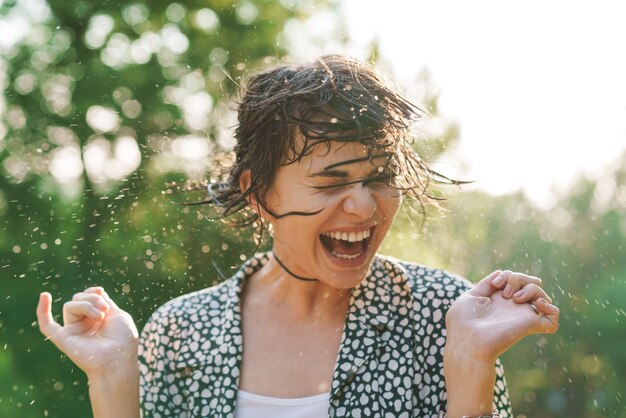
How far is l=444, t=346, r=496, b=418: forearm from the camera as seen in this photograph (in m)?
2.33

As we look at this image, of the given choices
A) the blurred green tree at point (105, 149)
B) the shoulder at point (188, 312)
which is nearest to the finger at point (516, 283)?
the shoulder at point (188, 312)

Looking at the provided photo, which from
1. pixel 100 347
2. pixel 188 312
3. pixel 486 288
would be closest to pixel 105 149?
pixel 188 312

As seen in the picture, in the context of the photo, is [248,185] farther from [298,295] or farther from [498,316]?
[498,316]

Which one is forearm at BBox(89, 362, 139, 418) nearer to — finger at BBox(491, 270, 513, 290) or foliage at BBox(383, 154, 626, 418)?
finger at BBox(491, 270, 513, 290)

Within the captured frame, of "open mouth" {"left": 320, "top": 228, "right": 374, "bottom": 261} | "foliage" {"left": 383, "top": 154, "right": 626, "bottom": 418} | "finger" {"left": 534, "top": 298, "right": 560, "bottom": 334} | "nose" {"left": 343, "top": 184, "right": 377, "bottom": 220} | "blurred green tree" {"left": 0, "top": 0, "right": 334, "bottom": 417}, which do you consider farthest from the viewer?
"foliage" {"left": 383, "top": 154, "right": 626, "bottom": 418}

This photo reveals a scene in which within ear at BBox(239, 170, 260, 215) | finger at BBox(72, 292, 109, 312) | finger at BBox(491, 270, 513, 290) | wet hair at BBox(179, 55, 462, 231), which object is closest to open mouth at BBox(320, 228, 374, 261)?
wet hair at BBox(179, 55, 462, 231)

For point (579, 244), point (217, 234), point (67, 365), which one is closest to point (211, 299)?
point (217, 234)

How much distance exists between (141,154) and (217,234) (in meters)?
2.44

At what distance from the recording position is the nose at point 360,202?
→ 260 cm

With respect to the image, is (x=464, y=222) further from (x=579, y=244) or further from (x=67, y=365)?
(x=67, y=365)

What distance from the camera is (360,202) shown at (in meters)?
2.60

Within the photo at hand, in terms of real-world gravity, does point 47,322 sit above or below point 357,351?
below

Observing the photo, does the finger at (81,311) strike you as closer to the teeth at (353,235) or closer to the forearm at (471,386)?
the teeth at (353,235)

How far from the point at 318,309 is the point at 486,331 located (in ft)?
2.62
